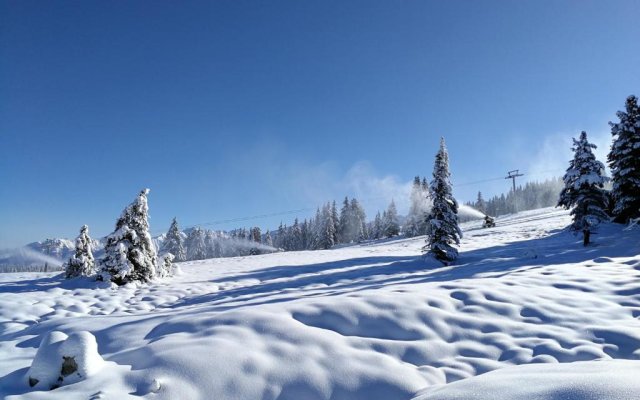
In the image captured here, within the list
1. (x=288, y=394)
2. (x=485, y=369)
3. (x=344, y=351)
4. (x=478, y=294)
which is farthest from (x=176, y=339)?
(x=478, y=294)

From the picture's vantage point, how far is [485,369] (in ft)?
17.7

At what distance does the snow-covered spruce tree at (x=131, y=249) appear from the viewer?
1747 centimetres

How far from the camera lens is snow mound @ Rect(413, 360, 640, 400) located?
307cm

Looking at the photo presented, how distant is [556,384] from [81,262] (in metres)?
23.1

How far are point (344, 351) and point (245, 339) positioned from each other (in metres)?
1.64

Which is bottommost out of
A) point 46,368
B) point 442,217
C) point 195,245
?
point 46,368

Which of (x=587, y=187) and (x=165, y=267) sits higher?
(x=587, y=187)

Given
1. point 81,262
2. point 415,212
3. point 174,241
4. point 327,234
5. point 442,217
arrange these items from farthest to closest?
point 415,212 → point 327,234 → point 174,241 → point 442,217 → point 81,262

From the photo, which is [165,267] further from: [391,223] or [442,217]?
[391,223]

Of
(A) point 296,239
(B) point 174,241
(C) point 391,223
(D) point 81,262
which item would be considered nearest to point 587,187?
(D) point 81,262

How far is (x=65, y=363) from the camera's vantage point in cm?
460

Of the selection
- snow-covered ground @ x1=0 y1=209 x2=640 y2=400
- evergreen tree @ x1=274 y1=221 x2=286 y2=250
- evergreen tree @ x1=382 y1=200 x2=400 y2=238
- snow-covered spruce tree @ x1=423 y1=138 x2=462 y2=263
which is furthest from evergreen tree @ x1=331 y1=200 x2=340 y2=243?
snow-covered ground @ x1=0 y1=209 x2=640 y2=400

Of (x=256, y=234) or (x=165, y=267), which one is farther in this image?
(x=256, y=234)

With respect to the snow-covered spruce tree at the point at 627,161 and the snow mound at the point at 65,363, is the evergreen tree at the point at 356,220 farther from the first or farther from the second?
the snow mound at the point at 65,363
